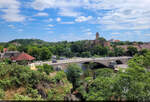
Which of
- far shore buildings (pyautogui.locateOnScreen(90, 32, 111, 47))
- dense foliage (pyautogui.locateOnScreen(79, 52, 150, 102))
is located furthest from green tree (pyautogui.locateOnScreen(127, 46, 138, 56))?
dense foliage (pyautogui.locateOnScreen(79, 52, 150, 102))

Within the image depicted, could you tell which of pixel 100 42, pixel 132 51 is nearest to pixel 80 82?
pixel 132 51

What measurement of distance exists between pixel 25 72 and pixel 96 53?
4667 centimetres

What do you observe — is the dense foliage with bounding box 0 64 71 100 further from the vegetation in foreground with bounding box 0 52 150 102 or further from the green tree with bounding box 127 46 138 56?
the green tree with bounding box 127 46 138 56

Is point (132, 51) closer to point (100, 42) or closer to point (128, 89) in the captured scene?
point (100, 42)

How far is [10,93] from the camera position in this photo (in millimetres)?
11078

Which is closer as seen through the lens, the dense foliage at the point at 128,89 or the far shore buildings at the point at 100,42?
the dense foliage at the point at 128,89

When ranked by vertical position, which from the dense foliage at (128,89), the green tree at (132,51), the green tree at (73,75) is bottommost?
the green tree at (73,75)

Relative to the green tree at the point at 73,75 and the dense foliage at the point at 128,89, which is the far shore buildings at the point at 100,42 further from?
the dense foliage at the point at 128,89

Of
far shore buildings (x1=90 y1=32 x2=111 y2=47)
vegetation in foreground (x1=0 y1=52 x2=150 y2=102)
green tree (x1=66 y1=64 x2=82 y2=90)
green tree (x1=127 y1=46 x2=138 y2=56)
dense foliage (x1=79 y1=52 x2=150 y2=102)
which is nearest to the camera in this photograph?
dense foliage (x1=79 y1=52 x2=150 y2=102)

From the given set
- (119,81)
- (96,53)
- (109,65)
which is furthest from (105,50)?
(119,81)

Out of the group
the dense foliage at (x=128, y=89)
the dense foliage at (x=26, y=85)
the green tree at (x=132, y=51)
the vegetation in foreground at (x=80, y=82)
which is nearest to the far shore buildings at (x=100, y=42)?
the green tree at (x=132, y=51)

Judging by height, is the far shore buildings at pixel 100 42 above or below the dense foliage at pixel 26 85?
above

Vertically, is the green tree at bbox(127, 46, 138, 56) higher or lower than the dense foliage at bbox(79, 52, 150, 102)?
higher

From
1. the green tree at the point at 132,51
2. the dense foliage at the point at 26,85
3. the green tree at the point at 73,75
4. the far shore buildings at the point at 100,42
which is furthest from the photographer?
the far shore buildings at the point at 100,42
